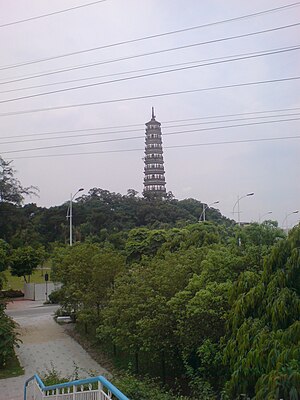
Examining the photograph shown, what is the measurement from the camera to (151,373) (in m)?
12.7

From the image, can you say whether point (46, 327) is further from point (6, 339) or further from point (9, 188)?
point (9, 188)

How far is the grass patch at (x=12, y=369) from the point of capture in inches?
518

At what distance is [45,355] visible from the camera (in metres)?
15.6

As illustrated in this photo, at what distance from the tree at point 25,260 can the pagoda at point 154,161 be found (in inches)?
1882

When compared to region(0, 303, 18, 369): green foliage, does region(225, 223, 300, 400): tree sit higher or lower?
higher

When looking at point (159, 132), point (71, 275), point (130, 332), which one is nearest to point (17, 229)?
Result: point (71, 275)

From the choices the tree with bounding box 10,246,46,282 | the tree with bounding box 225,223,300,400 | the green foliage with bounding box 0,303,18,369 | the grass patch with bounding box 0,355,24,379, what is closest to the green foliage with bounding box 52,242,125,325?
the grass patch with bounding box 0,355,24,379

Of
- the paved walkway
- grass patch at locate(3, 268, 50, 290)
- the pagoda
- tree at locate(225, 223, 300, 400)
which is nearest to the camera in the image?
tree at locate(225, 223, 300, 400)

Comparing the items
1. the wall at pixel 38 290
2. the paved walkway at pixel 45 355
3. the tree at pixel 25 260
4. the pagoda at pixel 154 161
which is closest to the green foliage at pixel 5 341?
the paved walkway at pixel 45 355

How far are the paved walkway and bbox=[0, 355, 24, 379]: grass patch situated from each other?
0.18 meters

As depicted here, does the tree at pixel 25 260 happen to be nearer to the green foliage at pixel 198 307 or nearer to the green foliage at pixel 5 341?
the green foliage at pixel 198 307

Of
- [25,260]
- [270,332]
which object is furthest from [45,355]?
[25,260]

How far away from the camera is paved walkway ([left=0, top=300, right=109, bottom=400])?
1236 cm

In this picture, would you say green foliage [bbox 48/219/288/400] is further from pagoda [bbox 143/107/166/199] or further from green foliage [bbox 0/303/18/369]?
pagoda [bbox 143/107/166/199]
